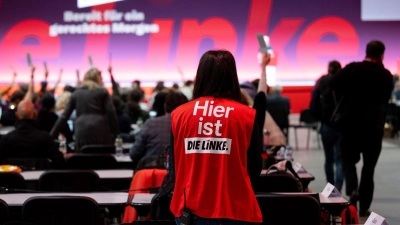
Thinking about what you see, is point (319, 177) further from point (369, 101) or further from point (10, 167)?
point (10, 167)

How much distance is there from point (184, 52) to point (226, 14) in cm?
139

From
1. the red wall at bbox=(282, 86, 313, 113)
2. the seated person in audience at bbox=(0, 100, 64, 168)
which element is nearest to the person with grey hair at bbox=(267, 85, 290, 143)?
the seated person in audience at bbox=(0, 100, 64, 168)

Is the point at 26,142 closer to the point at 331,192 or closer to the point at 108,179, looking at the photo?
the point at 108,179

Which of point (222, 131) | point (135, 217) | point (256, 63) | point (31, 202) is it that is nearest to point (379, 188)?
point (135, 217)

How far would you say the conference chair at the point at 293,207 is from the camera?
13.5 feet

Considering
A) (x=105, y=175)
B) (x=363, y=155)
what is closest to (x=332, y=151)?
(x=363, y=155)

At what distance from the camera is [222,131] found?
10.4ft

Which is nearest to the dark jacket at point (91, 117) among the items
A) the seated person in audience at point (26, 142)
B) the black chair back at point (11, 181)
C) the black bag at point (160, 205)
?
the seated person in audience at point (26, 142)

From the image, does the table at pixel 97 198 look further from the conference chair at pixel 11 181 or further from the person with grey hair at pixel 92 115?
the person with grey hair at pixel 92 115

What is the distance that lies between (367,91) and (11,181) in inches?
121

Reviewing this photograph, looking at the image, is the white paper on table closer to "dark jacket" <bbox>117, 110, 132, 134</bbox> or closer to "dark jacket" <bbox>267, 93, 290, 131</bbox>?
"dark jacket" <bbox>117, 110, 132, 134</bbox>

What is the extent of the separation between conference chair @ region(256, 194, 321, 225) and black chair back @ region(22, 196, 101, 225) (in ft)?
3.03

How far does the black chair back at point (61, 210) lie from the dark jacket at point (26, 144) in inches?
94.5

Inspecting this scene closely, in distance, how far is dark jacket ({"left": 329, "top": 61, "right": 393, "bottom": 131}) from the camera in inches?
258
